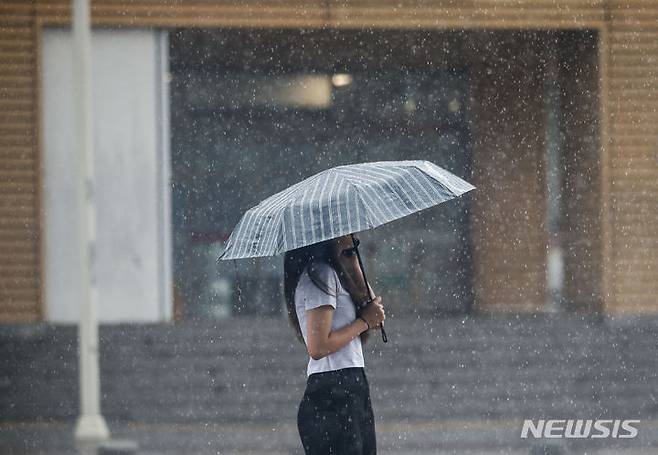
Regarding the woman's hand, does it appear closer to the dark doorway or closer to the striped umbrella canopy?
the striped umbrella canopy

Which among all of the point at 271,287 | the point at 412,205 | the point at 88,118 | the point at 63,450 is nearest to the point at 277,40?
the point at 271,287


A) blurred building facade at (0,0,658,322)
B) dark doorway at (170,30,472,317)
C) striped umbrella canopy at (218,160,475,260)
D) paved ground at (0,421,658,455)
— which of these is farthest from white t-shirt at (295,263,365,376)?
dark doorway at (170,30,472,317)

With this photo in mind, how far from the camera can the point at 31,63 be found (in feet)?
41.7

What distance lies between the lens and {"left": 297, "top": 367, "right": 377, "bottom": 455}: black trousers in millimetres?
4488

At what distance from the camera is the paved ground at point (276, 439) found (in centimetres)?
1009

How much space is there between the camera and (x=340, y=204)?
185 inches

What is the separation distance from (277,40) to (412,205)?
944cm

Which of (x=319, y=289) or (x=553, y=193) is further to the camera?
(x=553, y=193)

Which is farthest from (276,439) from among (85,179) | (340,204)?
(340,204)

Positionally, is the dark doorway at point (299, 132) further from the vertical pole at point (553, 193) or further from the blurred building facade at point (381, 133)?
the vertical pole at point (553, 193)

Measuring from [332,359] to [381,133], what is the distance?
10165mm

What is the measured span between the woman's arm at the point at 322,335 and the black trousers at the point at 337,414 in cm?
11

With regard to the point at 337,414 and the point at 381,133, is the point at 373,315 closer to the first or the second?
the point at 337,414

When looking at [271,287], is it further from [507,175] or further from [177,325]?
[507,175]
